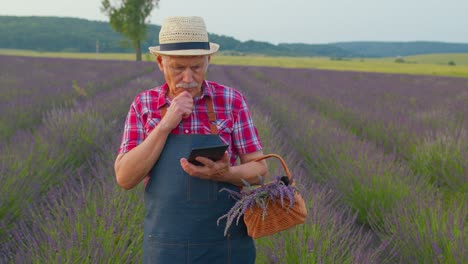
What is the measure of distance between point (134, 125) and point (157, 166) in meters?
0.17

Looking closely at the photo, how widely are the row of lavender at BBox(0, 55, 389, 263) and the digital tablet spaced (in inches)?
30.2

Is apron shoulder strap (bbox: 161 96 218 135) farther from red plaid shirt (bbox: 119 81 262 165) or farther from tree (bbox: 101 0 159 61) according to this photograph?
tree (bbox: 101 0 159 61)

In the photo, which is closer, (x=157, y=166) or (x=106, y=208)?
(x=157, y=166)

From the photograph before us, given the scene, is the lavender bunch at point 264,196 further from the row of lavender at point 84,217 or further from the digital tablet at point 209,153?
the row of lavender at point 84,217

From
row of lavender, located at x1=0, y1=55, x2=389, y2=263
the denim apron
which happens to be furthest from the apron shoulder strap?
row of lavender, located at x1=0, y1=55, x2=389, y2=263

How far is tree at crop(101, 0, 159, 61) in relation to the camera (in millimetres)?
46406


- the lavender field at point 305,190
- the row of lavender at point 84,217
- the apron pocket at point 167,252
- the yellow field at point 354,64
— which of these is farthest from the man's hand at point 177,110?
the yellow field at point 354,64

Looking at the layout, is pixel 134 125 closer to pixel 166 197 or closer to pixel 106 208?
pixel 166 197

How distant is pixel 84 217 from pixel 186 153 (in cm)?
136

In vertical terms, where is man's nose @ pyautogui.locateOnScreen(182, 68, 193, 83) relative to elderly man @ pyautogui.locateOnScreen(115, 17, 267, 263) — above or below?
above

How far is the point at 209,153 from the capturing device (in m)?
1.58

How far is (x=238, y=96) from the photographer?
183cm

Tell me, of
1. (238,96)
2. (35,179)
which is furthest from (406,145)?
(238,96)

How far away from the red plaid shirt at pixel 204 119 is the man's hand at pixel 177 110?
0.32 ft
